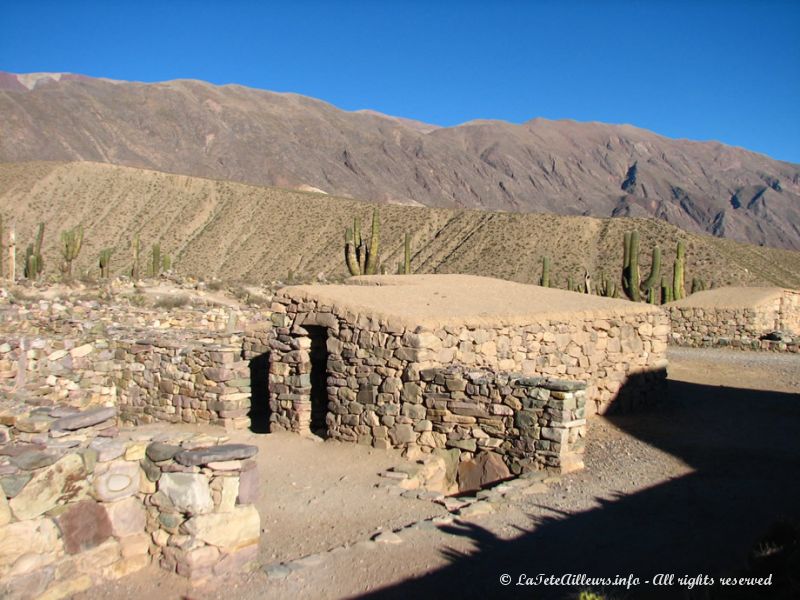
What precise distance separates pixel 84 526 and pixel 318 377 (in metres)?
6.00

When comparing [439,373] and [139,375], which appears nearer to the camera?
[439,373]

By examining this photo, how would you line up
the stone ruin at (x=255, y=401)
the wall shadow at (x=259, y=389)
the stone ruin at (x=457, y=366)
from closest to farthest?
the stone ruin at (x=255, y=401) < the stone ruin at (x=457, y=366) < the wall shadow at (x=259, y=389)

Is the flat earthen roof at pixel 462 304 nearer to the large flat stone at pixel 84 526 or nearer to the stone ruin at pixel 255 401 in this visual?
the stone ruin at pixel 255 401

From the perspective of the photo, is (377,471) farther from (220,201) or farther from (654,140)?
(654,140)

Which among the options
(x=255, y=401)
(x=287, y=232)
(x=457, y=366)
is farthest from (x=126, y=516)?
(x=287, y=232)

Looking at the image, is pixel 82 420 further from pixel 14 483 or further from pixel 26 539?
pixel 26 539

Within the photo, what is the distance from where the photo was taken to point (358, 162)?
121250mm

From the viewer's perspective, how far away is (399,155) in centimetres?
12900

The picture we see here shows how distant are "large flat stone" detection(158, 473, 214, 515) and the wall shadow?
615 centimetres

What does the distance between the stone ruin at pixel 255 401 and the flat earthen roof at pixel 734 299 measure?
11.1 m

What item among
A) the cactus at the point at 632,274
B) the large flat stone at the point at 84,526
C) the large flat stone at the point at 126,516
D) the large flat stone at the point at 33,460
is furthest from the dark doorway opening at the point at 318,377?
the cactus at the point at 632,274

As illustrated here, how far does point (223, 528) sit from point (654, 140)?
175m

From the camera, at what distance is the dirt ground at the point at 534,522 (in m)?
5.43

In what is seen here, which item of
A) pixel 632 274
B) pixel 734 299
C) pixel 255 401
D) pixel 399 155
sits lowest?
pixel 255 401
